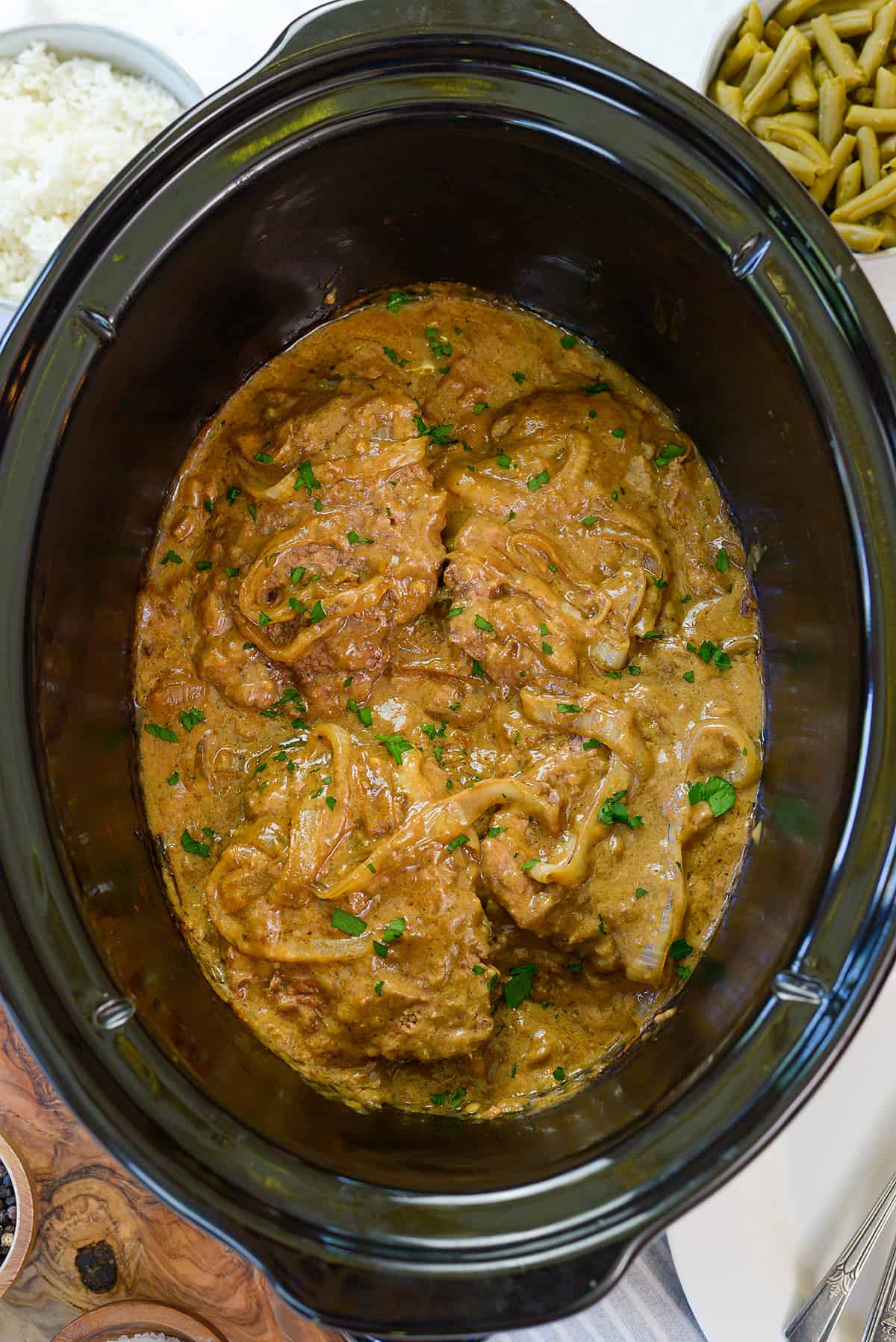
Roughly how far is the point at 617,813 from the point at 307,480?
1092mm

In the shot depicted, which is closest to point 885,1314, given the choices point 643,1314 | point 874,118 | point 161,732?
point 643,1314

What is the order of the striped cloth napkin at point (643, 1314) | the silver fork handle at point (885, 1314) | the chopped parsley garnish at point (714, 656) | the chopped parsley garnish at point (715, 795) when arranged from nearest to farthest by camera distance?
1. the chopped parsley garnish at point (715, 795)
2. the chopped parsley garnish at point (714, 656)
3. the striped cloth napkin at point (643, 1314)
4. the silver fork handle at point (885, 1314)

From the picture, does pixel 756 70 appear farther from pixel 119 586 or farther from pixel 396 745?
pixel 119 586

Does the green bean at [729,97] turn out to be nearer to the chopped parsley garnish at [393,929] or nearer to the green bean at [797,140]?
the green bean at [797,140]

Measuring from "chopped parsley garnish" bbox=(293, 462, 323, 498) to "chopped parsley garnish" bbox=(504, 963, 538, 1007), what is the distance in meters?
1.28

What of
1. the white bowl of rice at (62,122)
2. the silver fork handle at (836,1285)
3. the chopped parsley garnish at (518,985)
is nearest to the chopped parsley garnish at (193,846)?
the chopped parsley garnish at (518,985)

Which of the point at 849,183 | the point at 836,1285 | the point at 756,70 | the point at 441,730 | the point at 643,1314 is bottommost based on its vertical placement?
the point at 836,1285

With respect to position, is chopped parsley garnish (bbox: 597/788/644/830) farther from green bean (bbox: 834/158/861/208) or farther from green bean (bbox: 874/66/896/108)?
green bean (bbox: 874/66/896/108)

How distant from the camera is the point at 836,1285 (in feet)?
10.1

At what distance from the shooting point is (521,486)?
2791 mm

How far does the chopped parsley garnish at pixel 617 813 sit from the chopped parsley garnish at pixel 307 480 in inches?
40.6

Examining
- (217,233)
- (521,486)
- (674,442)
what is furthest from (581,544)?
(217,233)

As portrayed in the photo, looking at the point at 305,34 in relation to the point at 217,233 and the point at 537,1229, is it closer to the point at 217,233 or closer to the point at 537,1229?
the point at 217,233

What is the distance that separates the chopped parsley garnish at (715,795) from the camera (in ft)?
8.87
